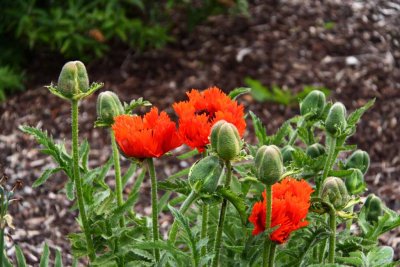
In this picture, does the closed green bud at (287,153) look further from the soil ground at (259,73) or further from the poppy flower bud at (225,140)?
the soil ground at (259,73)

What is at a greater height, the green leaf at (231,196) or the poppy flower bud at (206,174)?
the poppy flower bud at (206,174)

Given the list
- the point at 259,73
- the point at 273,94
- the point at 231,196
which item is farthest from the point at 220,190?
the point at 259,73

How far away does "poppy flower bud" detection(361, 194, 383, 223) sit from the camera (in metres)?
1.82

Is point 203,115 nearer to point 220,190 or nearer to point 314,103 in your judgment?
point 220,190

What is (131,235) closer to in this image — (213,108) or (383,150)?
(213,108)

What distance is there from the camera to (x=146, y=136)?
A: 138 centimetres

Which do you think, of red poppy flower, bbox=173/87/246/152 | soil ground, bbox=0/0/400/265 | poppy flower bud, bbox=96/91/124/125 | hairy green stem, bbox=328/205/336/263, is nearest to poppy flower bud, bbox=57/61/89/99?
poppy flower bud, bbox=96/91/124/125

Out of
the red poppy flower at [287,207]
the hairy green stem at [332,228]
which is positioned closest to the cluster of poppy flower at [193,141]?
the red poppy flower at [287,207]

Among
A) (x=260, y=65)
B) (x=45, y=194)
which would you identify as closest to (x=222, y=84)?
(x=260, y=65)

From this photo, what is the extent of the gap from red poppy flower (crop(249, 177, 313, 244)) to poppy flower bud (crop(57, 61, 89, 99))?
430 mm

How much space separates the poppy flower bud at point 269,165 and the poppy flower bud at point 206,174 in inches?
3.7

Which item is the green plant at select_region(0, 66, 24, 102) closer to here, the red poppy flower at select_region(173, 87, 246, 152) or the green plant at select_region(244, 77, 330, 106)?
the green plant at select_region(244, 77, 330, 106)

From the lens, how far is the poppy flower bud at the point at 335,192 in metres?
1.46

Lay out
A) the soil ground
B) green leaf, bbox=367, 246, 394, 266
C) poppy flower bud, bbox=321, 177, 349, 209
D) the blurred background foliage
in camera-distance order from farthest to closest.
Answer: the blurred background foliage
the soil ground
green leaf, bbox=367, 246, 394, 266
poppy flower bud, bbox=321, 177, 349, 209
